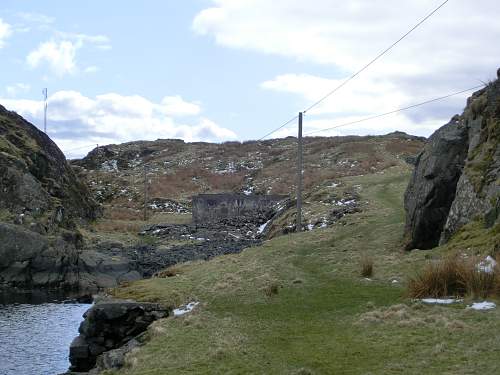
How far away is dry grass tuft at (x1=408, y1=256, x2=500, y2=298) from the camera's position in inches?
647

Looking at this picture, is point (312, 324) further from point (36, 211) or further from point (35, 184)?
point (35, 184)

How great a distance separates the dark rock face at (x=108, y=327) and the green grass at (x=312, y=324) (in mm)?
1671

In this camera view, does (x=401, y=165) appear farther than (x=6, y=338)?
Yes

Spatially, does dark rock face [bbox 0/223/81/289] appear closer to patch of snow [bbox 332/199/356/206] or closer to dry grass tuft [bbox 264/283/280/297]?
patch of snow [bbox 332/199/356/206]

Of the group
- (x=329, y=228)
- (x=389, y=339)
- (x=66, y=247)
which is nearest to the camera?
(x=389, y=339)

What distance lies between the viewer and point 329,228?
4100 cm

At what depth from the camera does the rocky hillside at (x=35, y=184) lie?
5512 cm

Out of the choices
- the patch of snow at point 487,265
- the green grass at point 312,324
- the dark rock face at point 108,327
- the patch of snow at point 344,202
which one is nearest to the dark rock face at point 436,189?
the green grass at point 312,324

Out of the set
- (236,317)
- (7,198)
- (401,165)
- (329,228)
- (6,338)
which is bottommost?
(6,338)

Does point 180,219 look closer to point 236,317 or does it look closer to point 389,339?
point 236,317

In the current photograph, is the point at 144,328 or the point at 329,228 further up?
the point at 329,228

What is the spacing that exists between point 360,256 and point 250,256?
7.61m

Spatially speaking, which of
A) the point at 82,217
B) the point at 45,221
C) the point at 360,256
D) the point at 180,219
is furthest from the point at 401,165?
the point at 360,256

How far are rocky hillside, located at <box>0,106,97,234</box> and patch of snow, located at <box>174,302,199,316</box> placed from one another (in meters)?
33.7
